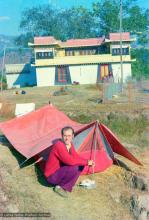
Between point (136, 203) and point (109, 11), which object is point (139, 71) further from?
point (136, 203)

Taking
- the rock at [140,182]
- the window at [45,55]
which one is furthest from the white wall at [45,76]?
the rock at [140,182]

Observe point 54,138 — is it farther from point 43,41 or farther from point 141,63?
point 141,63

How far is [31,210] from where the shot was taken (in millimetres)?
8180

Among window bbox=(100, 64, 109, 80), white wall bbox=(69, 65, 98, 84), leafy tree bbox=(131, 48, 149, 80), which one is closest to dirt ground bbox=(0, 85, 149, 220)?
white wall bbox=(69, 65, 98, 84)

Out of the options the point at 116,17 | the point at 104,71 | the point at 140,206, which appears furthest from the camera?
the point at 116,17

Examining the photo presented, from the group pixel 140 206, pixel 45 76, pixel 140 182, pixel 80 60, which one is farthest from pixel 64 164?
pixel 80 60

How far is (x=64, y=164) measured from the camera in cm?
900

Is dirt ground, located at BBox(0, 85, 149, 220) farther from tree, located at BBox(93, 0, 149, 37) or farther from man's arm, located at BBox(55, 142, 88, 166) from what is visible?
tree, located at BBox(93, 0, 149, 37)

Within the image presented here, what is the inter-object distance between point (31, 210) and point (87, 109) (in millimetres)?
10870

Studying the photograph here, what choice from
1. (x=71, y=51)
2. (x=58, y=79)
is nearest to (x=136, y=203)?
(x=58, y=79)

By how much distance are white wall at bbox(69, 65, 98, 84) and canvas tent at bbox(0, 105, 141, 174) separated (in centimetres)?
2707

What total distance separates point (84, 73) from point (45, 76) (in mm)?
3494

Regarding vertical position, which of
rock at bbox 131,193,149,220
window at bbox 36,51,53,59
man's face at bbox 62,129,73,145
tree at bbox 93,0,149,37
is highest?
tree at bbox 93,0,149,37

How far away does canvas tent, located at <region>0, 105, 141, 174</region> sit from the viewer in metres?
10.4
